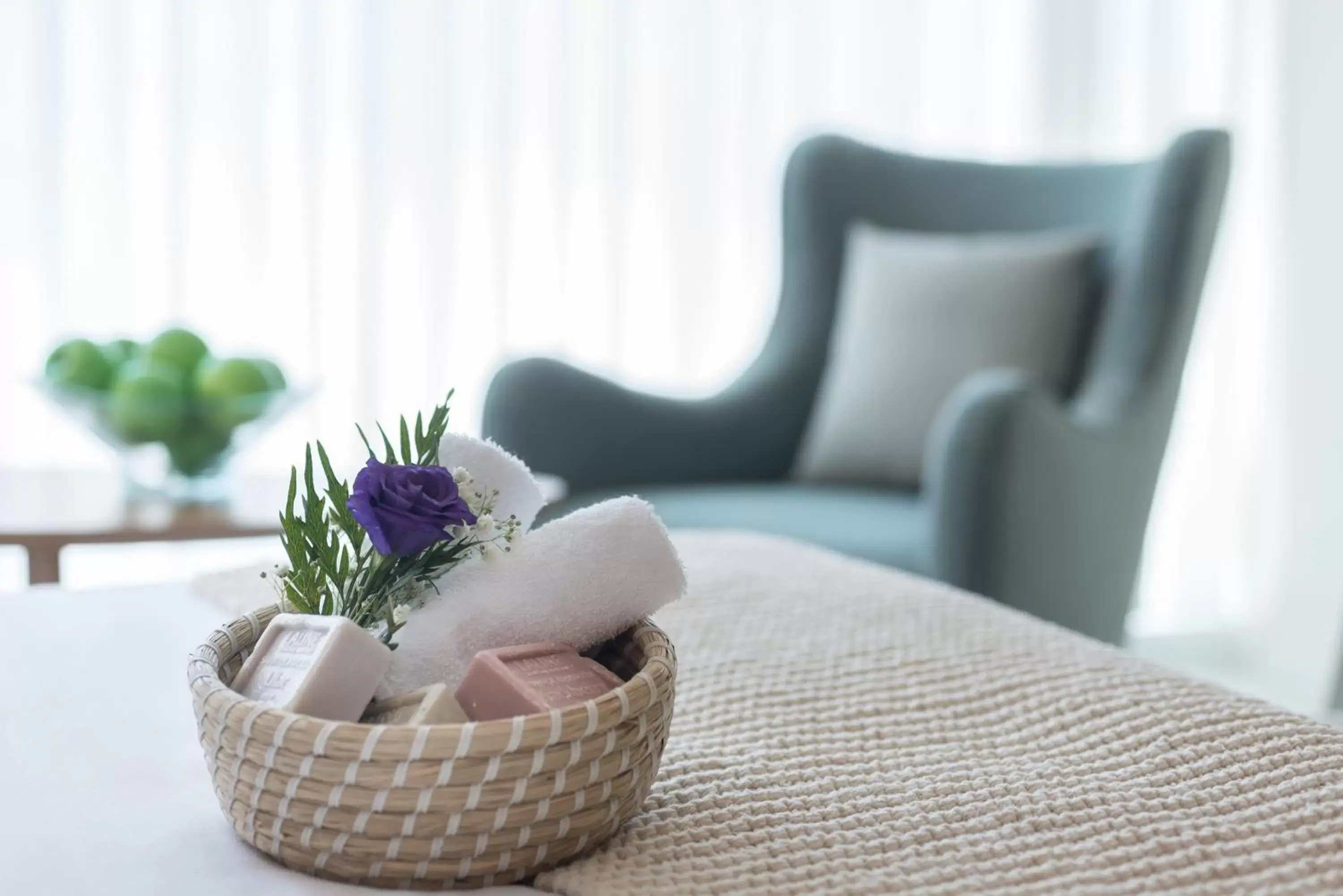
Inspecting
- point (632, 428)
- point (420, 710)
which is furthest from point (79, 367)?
point (420, 710)

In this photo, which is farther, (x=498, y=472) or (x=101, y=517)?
(x=101, y=517)

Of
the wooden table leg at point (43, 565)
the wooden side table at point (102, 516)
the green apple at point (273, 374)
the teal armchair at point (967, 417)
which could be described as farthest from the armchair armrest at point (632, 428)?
the wooden table leg at point (43, 565)

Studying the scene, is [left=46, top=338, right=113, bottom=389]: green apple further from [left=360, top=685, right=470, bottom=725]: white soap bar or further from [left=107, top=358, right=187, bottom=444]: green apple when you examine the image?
[left=360, top=685, right=470, bottom=725]: white soap bar

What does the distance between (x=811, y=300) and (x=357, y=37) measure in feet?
3.51

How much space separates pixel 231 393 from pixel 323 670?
125cm

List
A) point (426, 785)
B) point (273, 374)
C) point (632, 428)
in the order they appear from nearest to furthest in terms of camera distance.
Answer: point (426, 785)
point (273, 374)
point (632, 428)

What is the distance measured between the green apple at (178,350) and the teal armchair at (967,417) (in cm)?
51

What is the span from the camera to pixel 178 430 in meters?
1.76

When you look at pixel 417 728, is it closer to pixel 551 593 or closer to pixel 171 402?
pixel 551 593

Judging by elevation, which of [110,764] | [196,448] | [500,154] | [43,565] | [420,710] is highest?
[500,154]

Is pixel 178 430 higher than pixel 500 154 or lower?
lower

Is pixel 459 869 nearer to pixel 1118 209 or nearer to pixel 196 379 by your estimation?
pixel 196 379

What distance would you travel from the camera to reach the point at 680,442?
2.40 metres

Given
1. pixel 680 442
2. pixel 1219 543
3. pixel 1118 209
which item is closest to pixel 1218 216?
pixel 1118 209
